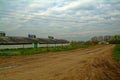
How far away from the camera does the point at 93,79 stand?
404 inches

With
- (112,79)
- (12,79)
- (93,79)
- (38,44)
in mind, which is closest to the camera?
(12,79)

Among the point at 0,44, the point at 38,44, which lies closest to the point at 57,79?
the point at 0,44

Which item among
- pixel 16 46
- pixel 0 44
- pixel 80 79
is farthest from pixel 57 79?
pixel 16 46

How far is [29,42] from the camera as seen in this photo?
5197 cm

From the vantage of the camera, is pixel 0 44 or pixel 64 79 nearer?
pixel 64 79

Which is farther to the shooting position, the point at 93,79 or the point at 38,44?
the point at 38,44

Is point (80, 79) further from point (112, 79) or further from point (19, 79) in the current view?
point (19, 79)

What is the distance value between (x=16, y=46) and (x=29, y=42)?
274 inches

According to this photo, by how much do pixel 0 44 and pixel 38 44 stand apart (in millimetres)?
18134

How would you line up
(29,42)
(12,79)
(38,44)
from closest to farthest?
(12,79), (29,42), (38,44)

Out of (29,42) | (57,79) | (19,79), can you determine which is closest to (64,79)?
(57,79)

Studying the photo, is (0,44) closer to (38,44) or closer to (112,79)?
(38,44)

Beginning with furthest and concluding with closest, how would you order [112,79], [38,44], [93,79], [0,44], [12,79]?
[38,44], [0,44], [112,79], [93,79], [12,79]

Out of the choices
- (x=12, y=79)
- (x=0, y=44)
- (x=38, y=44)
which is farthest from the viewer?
(x=38, y=44)
